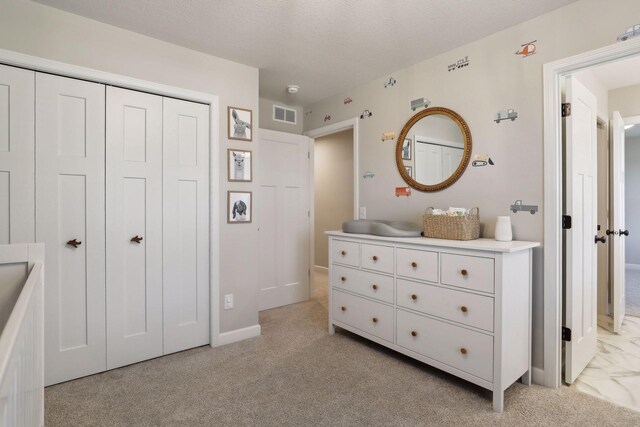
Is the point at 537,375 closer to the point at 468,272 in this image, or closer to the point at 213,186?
the point at 468,272

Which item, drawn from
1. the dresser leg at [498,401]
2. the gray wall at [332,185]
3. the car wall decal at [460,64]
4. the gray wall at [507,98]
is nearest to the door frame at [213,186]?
the gray wall at [507,98]

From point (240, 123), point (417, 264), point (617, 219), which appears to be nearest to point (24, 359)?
point (417, 264)

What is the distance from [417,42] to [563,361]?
2.43 metres

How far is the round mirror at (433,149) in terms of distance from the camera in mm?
2564

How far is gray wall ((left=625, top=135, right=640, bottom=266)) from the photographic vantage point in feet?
19.3

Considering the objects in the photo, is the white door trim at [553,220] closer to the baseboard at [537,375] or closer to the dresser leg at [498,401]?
the baseboard at [537,375]

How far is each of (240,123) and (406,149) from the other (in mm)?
1467

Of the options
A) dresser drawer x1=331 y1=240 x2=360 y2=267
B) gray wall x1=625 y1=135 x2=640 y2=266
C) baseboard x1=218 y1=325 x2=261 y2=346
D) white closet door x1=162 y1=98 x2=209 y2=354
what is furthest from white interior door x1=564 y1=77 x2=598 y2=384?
gray wall x1=625 y1=135 x2=640 y2=266

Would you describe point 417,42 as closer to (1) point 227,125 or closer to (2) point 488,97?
(2) point 488,97

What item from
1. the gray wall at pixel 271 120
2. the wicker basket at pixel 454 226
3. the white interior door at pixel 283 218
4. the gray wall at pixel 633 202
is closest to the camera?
the wicker basket at pixel 454 226

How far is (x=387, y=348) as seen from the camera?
2.67 m

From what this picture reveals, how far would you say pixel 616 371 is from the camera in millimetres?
2273

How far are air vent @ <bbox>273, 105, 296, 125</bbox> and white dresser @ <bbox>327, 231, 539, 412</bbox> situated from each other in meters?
2.01

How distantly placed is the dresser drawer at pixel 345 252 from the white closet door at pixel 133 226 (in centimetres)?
140
